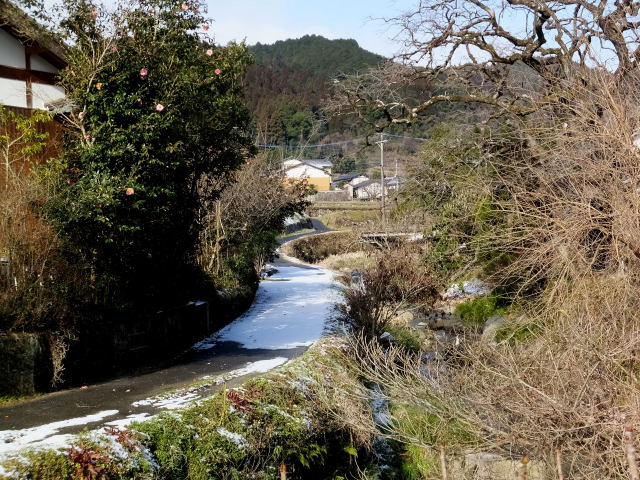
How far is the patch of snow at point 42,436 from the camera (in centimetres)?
571

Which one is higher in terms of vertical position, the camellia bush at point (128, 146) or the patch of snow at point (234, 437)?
the camellia bush at point (128, 146)

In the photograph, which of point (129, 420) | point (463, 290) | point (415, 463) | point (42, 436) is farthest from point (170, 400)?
point (463, 290)

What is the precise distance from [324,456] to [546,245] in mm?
3822

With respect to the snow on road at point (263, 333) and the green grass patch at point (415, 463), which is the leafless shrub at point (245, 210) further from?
the green grass patch at point (415, 463)

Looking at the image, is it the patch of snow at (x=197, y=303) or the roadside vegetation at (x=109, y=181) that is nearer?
the roadside vegetation at (x=109, y=181)

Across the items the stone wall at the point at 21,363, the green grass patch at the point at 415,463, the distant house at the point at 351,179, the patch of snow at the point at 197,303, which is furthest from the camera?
the distant house at the point at 351,179

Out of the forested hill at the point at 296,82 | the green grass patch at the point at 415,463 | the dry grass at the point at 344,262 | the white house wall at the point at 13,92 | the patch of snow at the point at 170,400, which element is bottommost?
the green grass patch at the point at 415,463

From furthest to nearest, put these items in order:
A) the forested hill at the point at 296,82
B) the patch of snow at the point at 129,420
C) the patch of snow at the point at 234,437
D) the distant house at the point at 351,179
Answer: the distant house at the point at 351,179
the forested hill at the point at 296,82
the patch of snow at the point at 234,437
the patch of snow at the point at 129,420

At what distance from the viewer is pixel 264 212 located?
2178 cm

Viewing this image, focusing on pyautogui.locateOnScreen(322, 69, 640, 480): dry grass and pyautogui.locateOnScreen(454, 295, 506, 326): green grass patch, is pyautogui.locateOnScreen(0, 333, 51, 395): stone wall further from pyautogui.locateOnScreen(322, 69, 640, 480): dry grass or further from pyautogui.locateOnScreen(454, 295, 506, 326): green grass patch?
pyautogui.locateOnScreen(454, 295, 506, 326): green grass patch

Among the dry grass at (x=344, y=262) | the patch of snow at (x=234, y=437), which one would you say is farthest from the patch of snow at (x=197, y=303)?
the dry grass at (x=344, y=262)

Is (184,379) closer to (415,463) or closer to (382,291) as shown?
(415,463)

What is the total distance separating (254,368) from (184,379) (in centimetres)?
110

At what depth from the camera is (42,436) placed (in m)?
6.51
